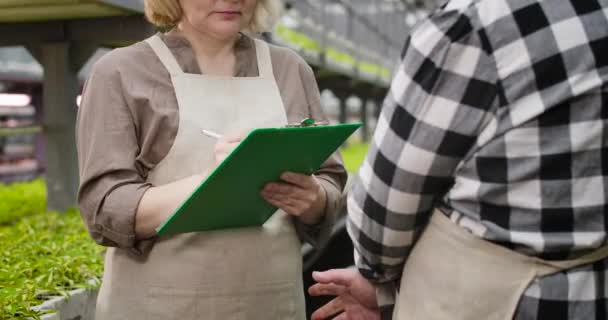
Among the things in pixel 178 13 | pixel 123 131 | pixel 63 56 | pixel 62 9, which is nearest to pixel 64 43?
pixel 63 56

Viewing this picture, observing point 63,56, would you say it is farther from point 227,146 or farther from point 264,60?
point 227,146

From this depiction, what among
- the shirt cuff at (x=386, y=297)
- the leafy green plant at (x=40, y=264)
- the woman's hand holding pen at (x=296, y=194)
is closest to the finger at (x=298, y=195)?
the woman's hand holding pen at (x=296, y=194)

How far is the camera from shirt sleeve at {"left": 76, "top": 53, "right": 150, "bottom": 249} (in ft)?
3.88

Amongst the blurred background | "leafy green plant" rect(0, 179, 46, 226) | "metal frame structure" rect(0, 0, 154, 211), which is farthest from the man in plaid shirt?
"leafy green plant" rect(0, 179, 46, 226)

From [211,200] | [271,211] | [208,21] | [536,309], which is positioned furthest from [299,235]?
[536,309]

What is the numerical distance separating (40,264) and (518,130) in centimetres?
137

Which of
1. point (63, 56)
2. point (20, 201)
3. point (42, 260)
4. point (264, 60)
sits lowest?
point (20, 201)

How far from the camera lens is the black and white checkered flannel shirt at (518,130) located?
0.86 m

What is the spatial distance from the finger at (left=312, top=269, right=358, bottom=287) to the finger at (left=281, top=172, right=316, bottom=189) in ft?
0.53

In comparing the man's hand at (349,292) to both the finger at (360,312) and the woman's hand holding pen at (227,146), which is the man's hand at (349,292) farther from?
the woman's hand holding pen at (227,146)

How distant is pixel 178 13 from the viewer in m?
1.34

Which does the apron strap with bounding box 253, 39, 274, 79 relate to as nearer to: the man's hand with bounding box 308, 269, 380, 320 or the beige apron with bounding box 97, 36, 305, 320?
the beige apron with bounding box 97, 36, 305, 320

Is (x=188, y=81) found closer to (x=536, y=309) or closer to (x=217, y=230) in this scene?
(x=217, y=230)

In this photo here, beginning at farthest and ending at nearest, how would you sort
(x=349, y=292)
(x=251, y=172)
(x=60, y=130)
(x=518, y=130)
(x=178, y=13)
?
(x=60, y=130), (x=178, y=13), (x=349, y=292), (x=251, y=172), (x=518, y=130)
